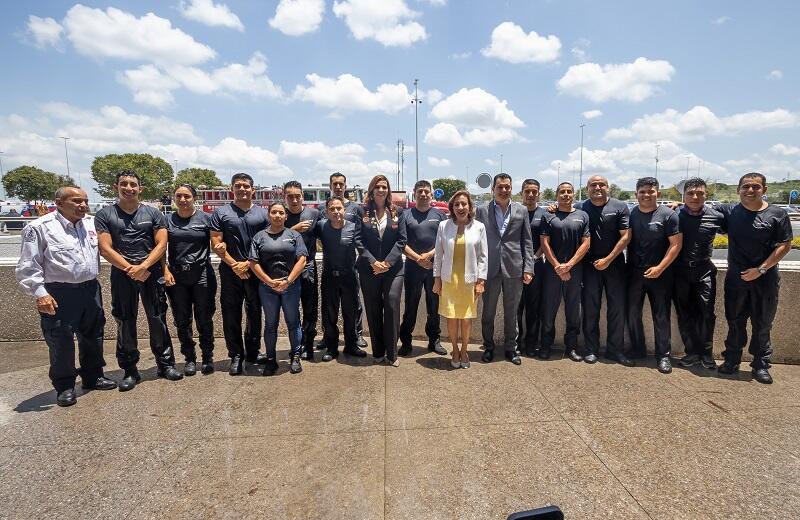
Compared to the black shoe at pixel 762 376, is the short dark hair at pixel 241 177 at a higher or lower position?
higher

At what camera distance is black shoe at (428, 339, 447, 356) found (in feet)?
15.2

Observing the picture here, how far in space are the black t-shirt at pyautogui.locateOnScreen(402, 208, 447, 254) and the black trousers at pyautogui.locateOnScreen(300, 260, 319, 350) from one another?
107 centimetres

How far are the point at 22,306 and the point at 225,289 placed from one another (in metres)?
3.16

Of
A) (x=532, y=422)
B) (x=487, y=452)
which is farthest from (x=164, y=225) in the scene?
(x=532, y=422)

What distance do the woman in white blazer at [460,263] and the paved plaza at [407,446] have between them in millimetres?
580

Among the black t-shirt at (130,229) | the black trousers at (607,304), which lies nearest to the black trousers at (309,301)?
the black t-shirt at (130,229)

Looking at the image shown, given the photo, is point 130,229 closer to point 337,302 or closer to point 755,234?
point 337,302

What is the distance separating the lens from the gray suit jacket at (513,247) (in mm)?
4227

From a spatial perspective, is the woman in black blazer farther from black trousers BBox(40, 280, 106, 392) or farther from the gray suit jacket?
black trousers BBox(40, 280, 106, 392)

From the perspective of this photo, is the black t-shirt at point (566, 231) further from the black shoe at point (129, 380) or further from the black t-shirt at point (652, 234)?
the black shoe at point (129, 380)

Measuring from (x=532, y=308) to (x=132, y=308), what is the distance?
4.04 meters

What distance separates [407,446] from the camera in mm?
2764

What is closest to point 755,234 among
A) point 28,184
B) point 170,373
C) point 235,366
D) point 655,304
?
point 655,304

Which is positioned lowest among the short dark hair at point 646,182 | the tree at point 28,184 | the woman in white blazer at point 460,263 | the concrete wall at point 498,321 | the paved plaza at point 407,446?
the paved plaza at point 407,446
